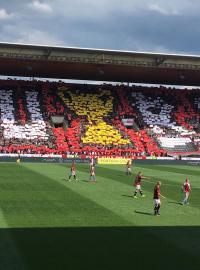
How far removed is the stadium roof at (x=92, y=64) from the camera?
67.3 meters

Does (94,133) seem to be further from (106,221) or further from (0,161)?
(106,221)

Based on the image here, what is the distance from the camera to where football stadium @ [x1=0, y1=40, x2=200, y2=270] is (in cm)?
1677

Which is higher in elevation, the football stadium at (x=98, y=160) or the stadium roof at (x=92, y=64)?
the stadium roof at (x=92, y=64)

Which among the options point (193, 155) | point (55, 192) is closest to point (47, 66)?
point (193, 155)
